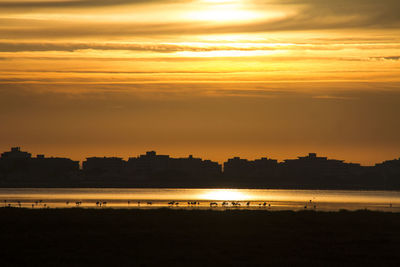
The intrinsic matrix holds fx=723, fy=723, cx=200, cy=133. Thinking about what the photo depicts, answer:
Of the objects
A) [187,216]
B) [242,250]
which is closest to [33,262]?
[242,250]

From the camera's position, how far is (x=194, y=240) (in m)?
37.3

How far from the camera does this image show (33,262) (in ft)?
97.7

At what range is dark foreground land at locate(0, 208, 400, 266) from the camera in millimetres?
31000

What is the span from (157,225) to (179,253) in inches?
461

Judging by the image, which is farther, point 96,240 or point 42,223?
point 42,223

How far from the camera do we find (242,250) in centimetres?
3381

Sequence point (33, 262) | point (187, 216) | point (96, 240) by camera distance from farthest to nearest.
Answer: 1. point (187, 216)
2. point (96, 240)
3. point (33, 262)

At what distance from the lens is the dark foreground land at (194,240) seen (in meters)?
31.0

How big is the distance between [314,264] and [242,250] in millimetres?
4652

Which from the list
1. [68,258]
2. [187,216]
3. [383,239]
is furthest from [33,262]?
[187,216]

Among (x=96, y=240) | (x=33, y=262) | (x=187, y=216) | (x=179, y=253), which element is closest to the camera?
(x=33, y=262)

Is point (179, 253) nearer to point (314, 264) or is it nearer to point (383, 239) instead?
point (314, 264)

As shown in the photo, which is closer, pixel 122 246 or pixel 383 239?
pixel 122 246

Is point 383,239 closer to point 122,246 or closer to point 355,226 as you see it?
point 355,226
